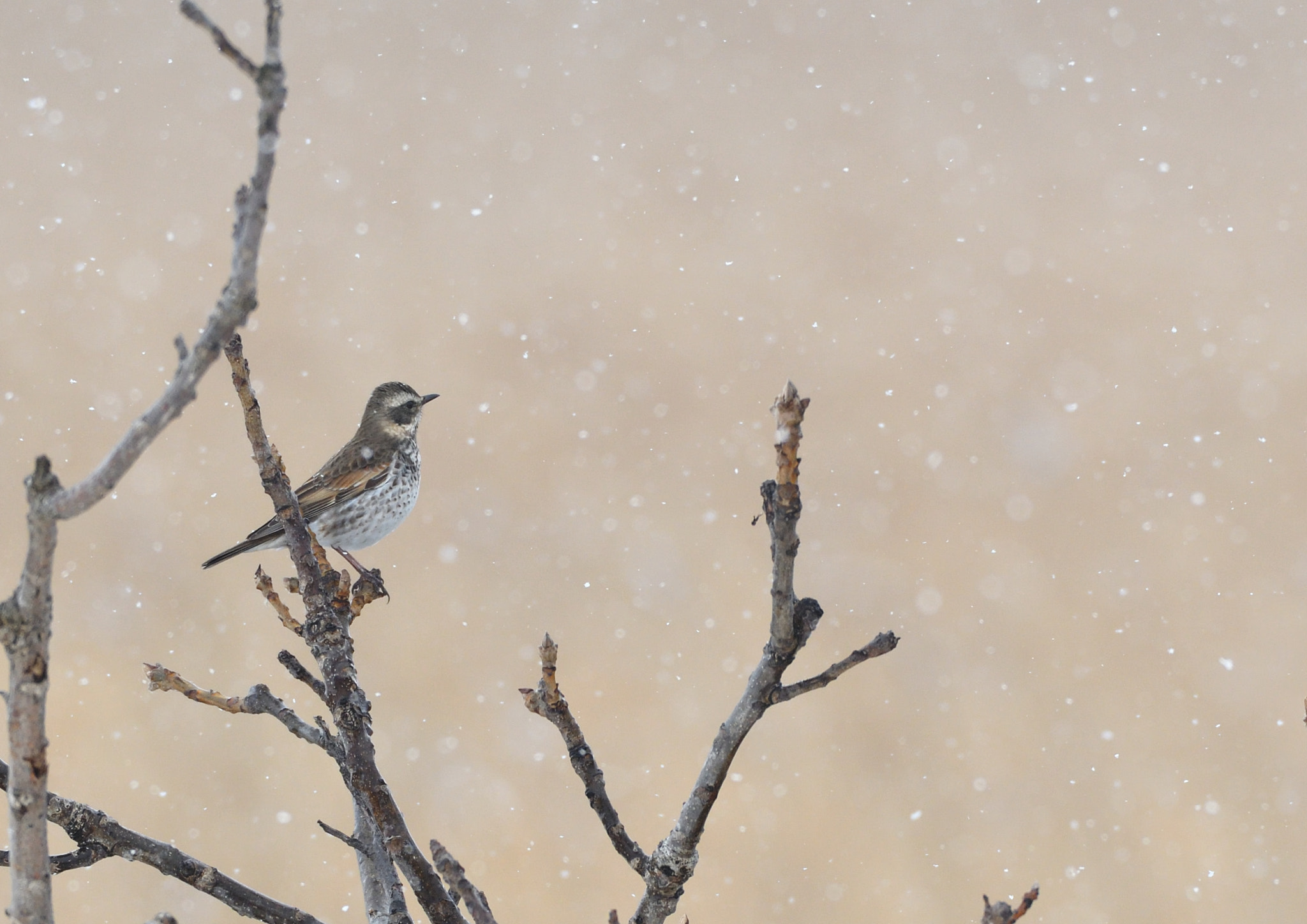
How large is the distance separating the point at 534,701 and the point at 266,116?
949mm

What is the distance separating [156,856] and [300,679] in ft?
1.25

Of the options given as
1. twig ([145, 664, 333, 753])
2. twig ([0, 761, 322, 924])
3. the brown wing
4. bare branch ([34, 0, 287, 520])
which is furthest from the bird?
bare branch ([34, 0, 287, 520])

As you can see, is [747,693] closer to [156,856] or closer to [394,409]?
[156,856]

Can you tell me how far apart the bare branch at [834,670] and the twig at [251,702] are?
0.76m

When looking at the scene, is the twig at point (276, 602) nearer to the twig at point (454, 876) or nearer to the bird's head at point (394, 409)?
the twig at point (454, 876)

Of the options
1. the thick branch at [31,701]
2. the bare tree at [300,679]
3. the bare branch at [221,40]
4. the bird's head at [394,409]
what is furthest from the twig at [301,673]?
the bird's head at [394,409]

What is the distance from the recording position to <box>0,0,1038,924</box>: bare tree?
Answer: 2.90ft

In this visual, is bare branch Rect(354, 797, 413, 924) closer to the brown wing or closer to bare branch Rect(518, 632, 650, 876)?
bare branch Rect(518, 632, 650, 876)

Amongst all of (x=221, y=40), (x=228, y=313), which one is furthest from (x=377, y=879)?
Result: (x=221, y=40)

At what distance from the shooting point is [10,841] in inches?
38.0

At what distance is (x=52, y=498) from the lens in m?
0.85

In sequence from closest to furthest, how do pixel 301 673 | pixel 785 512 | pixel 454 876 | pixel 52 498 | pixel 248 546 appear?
1. pixel 52 498
2. pixel 785 512
3. pixel 454 876
4. pixel 301 673
5. pixel 248 546

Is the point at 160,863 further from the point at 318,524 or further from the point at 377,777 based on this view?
the point at 318,524

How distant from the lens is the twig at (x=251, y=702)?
65.0 inches
